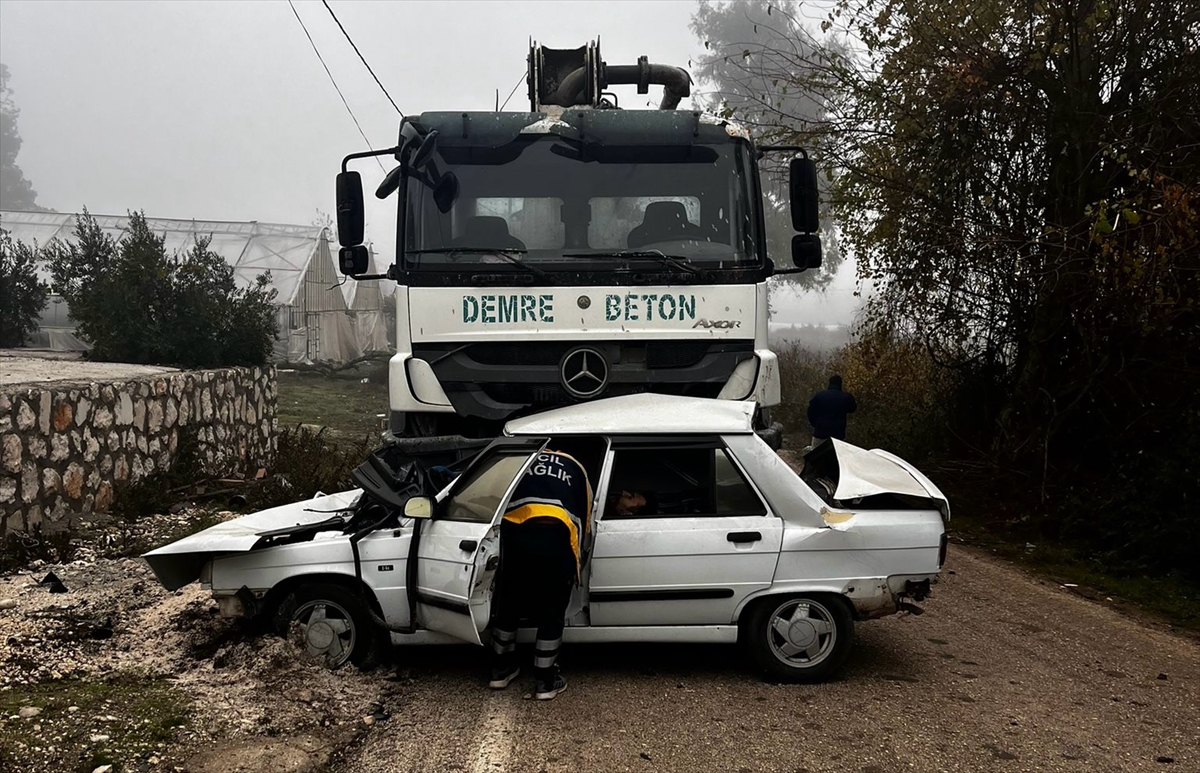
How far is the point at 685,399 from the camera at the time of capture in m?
6.84

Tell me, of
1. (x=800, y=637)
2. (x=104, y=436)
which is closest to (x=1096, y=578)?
(x=800, y=637)

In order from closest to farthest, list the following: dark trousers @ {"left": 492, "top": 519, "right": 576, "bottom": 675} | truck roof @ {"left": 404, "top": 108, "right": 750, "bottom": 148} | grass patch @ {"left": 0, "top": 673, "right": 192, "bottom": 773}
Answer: grass patch @ {"left": 0, "top": 673, "right": 192, "bottom": 773}
dark trousers @ {"left": 492, "top": 519, "right": 576, "bottom": 675}
truck roof @ {"left": 404, "top": 108, "right": 750, "bottom": 148}

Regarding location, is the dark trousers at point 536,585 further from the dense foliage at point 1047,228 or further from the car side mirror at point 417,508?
the dense foliage at point 1047,228

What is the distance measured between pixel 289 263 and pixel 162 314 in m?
20.7

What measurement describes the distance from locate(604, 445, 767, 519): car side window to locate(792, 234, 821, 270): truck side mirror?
94.7 inches

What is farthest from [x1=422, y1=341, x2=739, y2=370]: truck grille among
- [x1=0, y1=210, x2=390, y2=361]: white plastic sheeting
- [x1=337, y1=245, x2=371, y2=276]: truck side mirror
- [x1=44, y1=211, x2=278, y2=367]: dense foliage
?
[x1=0, y1=210, x2=390, y2=361]: white plastic sheeting

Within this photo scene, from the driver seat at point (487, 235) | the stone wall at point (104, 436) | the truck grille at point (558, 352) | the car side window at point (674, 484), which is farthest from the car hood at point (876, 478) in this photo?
the stone wall at point (104, 436)

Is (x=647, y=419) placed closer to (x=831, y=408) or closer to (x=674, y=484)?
(x=674, y=484)

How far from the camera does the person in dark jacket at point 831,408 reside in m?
13.5

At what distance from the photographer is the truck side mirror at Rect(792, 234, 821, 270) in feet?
26.8

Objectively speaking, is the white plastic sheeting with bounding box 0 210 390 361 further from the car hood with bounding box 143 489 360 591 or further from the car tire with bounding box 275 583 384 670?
the car tire with bounding box 275 583 384 670

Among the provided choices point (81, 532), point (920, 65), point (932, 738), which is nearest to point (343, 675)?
point (932, 738)

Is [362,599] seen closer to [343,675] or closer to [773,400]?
[343,675]

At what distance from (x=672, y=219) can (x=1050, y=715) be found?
3.94 metres
